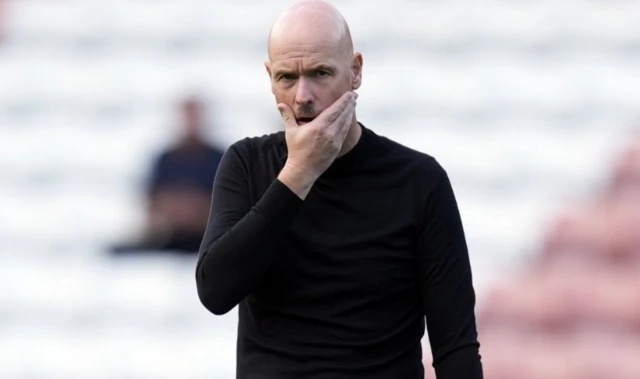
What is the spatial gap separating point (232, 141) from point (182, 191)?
12.7 inches

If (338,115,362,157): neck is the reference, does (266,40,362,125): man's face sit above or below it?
above

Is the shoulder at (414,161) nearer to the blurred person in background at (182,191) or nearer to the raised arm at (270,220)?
the raised arm at (270,220)

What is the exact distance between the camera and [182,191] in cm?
439

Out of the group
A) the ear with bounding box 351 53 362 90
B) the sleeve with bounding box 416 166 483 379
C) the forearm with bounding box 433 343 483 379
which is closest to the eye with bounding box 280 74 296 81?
the ear with bounding box 351 53 362 90

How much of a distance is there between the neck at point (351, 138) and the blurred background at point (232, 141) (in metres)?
2.63

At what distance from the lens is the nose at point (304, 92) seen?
1.64 meters

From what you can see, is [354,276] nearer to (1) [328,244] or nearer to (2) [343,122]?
(1) [328,244]

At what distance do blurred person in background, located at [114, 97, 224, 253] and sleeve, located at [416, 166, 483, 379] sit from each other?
8.78ft

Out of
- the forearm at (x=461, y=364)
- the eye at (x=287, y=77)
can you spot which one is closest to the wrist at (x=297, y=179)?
the eye at (x=287, y=77)

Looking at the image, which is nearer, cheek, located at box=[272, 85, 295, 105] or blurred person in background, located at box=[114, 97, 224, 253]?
cheek, located at box=[272, 85, 295, 105]

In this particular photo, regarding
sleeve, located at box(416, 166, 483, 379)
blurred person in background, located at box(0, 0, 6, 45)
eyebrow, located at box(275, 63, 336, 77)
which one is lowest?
sleeve, located at box(416, 166, 483, 379)

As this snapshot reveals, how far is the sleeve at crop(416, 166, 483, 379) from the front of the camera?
1.72 metres

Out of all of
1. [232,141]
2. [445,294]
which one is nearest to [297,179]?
[445,294]

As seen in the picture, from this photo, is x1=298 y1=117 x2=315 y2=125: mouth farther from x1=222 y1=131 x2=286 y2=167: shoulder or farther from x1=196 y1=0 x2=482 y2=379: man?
x1=222 y1=131 x2=286 y2=167: shoulder
